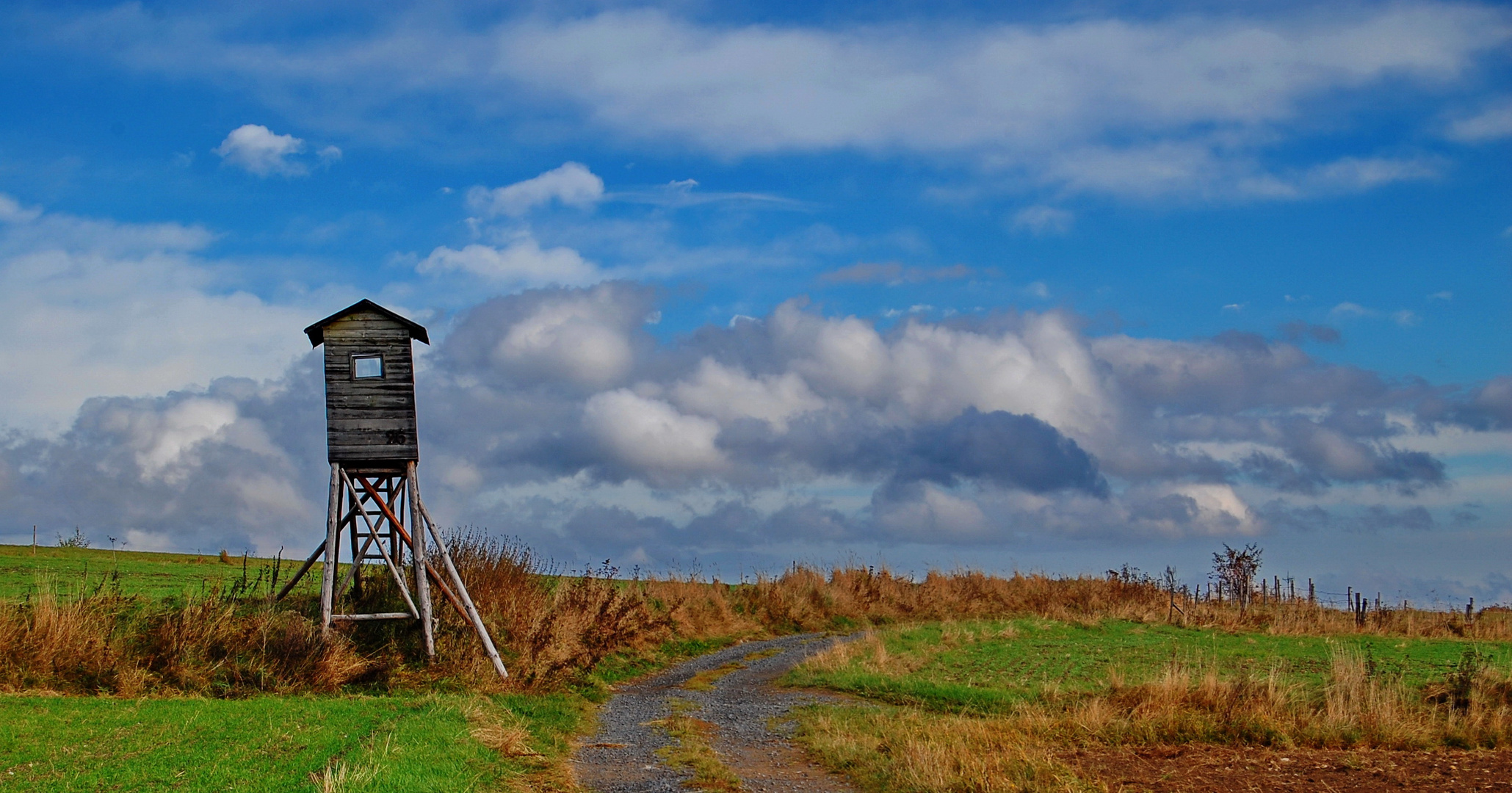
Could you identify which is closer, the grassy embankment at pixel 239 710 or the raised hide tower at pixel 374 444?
the grassy embankment at pixel 239 710

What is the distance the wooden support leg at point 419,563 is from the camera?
65.0ft

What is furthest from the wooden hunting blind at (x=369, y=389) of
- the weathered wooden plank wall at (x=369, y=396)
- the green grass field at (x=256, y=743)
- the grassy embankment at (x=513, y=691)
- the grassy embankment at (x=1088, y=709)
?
the grassy embankment at (x=1088, y=709)

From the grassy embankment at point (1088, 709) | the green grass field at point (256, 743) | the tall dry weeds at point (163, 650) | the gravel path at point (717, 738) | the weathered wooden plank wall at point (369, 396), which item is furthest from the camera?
the weathered wooden plank wall at point (369, 396)

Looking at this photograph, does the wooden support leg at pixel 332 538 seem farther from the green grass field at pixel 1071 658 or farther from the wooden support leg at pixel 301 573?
the green grass field at pixel 1071 658

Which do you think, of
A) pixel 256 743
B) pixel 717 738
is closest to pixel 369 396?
pixel 256 743

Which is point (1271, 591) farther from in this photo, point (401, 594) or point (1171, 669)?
point (401, 594)

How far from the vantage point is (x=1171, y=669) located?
18359 millimetres

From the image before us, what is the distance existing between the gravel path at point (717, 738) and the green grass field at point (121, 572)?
8540 millimetres

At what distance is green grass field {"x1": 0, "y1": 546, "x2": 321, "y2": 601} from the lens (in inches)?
913

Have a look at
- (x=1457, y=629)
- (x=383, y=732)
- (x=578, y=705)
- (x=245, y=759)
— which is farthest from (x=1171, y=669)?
(x=1457, y=629)

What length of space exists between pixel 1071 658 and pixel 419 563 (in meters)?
14.8

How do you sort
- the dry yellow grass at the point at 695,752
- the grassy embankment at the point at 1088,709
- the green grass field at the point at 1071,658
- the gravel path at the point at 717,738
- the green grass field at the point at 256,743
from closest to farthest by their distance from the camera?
the green grass field at the point at 256,743 → the dry yellow grass at the point at 695,752 → the gravel path at the point at 717,738 → the grassy embankment at the point at 1088,709 → the green grass field at the point at 1071,658

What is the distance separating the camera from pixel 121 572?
29828mm

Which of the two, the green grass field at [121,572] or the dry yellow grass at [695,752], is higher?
the green grass field at [121,572]
